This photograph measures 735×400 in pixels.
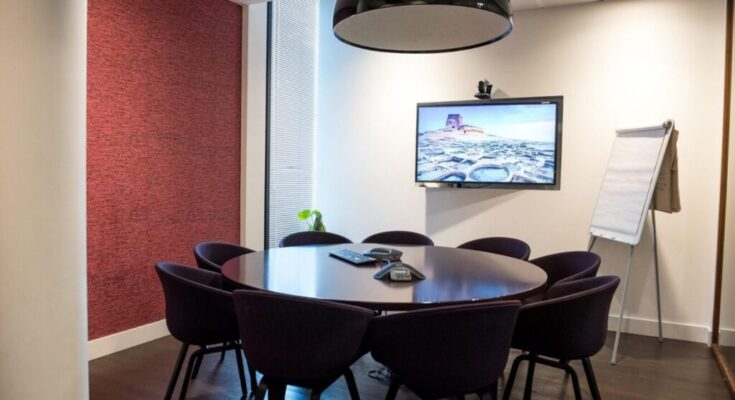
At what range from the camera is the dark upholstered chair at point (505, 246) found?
3478mm

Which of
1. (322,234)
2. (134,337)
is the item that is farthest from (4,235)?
(322,234)

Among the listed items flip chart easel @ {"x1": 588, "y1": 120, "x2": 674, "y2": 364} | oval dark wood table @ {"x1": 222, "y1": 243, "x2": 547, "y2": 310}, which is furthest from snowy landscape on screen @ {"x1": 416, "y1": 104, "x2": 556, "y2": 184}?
oval dark wood table @ {"x1": 222, "y1": 243, "x2": 547, "y2": 310}

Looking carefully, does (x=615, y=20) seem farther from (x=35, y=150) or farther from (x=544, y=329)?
(x=35, y=150)

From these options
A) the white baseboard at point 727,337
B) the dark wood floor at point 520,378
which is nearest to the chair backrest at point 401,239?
the dark wood floor at point 520,378

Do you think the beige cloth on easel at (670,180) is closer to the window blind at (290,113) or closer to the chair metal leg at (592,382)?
the chair metal leg at (592,382)

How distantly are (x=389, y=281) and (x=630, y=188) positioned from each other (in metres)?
2.57

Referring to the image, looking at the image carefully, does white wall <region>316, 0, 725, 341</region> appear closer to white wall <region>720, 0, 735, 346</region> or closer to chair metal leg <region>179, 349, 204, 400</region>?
white wall <region>720, 0, 735, 346</region>

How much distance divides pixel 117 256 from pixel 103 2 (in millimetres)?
1752

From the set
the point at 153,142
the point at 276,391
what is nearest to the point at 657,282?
the point at 276,391

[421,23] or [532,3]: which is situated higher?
[532,3]

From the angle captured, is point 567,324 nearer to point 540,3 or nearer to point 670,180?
point 670,180

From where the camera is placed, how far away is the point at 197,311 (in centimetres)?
224

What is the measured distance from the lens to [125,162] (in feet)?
11.6

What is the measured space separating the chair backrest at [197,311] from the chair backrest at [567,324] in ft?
4.32
